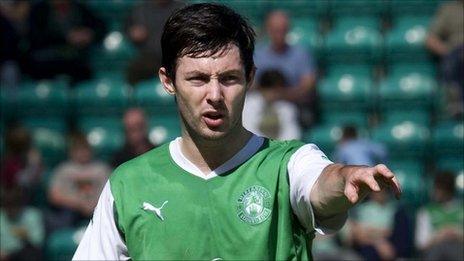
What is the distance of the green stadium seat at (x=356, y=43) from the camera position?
11758mm

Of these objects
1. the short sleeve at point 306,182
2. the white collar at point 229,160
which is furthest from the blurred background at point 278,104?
the short sleeve at point 306,182

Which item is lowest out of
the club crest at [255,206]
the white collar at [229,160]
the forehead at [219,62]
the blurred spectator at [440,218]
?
the blurred spectator at [440,218]

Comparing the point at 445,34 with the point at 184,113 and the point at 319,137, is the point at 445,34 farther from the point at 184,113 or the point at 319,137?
the point at 184,113

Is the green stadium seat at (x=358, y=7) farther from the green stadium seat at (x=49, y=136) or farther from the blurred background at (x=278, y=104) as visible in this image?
the green stadium seat at (x=49, y=136)

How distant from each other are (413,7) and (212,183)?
8.33 meters

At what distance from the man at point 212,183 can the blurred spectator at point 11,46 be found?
337 inches

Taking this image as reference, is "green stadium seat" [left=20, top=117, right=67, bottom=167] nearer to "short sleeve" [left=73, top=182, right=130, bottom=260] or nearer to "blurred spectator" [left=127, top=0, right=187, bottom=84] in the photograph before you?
"blurred spectator" [left=127, top=0, right=187, bottom=84]

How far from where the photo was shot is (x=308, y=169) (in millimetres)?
3723

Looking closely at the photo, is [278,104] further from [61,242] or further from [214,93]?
[214,93]

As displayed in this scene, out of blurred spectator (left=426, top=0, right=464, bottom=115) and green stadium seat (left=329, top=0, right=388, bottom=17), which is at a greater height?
green stadium seat (left=329, top=0, right=388, bottom=17)

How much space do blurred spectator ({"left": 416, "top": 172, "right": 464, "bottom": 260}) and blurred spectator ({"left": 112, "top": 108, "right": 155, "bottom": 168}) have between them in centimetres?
238

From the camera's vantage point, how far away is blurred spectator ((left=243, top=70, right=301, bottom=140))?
33.1ft

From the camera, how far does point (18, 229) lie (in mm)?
10172

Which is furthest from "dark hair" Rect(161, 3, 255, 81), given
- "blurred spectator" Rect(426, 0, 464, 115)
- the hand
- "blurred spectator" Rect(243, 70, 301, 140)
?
"blurred spectator" Rect(426, 0, 464, 115)
